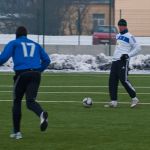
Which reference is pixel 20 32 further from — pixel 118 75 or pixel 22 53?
pixel 118 75

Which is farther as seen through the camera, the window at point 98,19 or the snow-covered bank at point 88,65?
the window at point 98,19

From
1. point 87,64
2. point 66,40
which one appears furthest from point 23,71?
point 66,40

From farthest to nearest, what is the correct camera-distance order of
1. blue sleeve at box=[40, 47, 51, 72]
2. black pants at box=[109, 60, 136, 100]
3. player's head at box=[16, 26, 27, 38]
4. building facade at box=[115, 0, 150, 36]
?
building facade at box=[115, 0, 150, 36], black pants at box=[109, 60, 136, 100], blue sleeve at box=[40, 47, 51, 72], player's head at box=[16, 26, 27, 38]

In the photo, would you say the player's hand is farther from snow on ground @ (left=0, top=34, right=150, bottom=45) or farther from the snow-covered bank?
snow on ground @ (left=0, top=34, right=150, bottom=45)

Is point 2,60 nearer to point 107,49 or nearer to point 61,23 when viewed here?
point 107,49

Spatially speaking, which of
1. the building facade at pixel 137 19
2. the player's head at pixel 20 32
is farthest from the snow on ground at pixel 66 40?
the player's head at pixel 20 32

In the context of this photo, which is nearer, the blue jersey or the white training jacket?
the blue jersey

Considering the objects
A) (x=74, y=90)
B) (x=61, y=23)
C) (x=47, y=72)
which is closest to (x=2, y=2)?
(x=61, y=23)

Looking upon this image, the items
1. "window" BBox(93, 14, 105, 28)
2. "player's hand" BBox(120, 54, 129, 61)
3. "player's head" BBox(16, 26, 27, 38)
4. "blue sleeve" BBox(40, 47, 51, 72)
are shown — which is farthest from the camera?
"window" BBox(93, 14, 105, 28)

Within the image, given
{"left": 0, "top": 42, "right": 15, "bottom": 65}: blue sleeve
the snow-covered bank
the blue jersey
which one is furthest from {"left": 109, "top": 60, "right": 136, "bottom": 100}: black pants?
the snow-covered bank

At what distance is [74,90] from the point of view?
66.2 ft

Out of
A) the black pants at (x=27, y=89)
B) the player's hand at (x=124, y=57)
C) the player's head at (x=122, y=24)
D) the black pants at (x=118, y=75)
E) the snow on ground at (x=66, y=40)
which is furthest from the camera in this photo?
the snow on ground at (x=66, y=40)

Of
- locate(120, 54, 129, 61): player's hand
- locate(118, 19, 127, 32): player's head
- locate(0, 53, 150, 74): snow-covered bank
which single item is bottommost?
locate(0, 53, 150, 74): snow-covered bank

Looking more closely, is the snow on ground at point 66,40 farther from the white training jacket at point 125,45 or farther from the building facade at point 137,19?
the white training jacket at point 125,45
